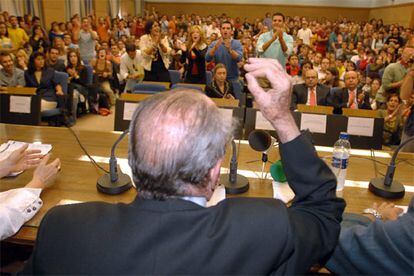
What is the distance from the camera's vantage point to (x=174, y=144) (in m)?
0.81

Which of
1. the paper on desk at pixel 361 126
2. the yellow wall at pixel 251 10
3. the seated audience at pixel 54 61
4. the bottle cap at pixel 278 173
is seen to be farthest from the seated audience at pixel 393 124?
the yellow wall at pixel 251 10

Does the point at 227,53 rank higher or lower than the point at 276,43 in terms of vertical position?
lower

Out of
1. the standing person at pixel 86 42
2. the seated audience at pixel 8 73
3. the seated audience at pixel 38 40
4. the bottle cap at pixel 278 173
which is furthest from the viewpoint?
the standing person at pixel 86 42

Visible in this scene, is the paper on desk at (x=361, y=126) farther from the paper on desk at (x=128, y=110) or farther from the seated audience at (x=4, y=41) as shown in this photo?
the seated audience at (x=4, y=41)

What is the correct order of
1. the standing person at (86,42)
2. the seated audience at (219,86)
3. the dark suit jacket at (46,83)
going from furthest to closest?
the standing person at (86,42), the dark suit jacket at (46,83), the seated audience at (219,86)

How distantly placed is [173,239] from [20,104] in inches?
104

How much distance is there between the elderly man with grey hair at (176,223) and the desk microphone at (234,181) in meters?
0.77

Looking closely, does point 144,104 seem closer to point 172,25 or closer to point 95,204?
point 95,204

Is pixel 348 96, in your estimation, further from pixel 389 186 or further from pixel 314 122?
pixel 389 186

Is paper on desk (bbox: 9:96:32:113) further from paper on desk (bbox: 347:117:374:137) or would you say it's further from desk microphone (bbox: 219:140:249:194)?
paper on desk (bbox: 347:117:374:137)

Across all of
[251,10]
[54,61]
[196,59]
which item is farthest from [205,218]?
[251,10]

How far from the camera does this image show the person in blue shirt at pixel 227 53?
5027mm

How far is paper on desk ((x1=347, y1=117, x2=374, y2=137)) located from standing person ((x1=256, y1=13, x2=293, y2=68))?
2.61 meters

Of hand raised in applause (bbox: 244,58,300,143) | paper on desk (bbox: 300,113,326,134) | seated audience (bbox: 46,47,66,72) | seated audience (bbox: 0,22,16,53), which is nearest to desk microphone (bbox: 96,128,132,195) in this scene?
hand raised in applause (bbox: 244,58,300,143)
